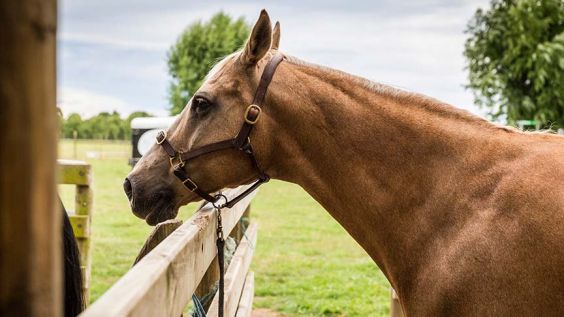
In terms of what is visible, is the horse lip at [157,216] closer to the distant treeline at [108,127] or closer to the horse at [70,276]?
the horse at [70,276]

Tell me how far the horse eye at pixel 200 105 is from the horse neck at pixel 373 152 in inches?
13.0

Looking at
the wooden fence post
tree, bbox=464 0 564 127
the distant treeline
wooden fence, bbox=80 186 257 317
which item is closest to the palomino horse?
wooden fence, bbox=80 186 257 317

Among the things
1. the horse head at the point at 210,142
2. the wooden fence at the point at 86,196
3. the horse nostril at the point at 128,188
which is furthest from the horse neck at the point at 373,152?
the wooden fence at the point at 86,196

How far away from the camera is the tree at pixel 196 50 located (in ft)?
152

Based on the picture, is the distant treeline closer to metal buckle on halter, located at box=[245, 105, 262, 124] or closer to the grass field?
the grass field

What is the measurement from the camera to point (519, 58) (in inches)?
883

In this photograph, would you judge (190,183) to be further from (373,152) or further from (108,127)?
(108,127)

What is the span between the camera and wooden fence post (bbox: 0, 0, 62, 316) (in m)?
0.69

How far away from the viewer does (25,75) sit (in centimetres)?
71

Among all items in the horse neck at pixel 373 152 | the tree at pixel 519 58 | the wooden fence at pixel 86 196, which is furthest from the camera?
the tree at pixel 519 58

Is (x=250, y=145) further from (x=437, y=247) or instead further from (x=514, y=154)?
(x=514, y=154)

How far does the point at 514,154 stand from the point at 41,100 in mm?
2374

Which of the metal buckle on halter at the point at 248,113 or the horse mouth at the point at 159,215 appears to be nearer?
the metal buckle on halter at the point at 248,113

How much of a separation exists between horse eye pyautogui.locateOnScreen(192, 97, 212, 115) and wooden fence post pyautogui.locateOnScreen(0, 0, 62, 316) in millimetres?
2204
